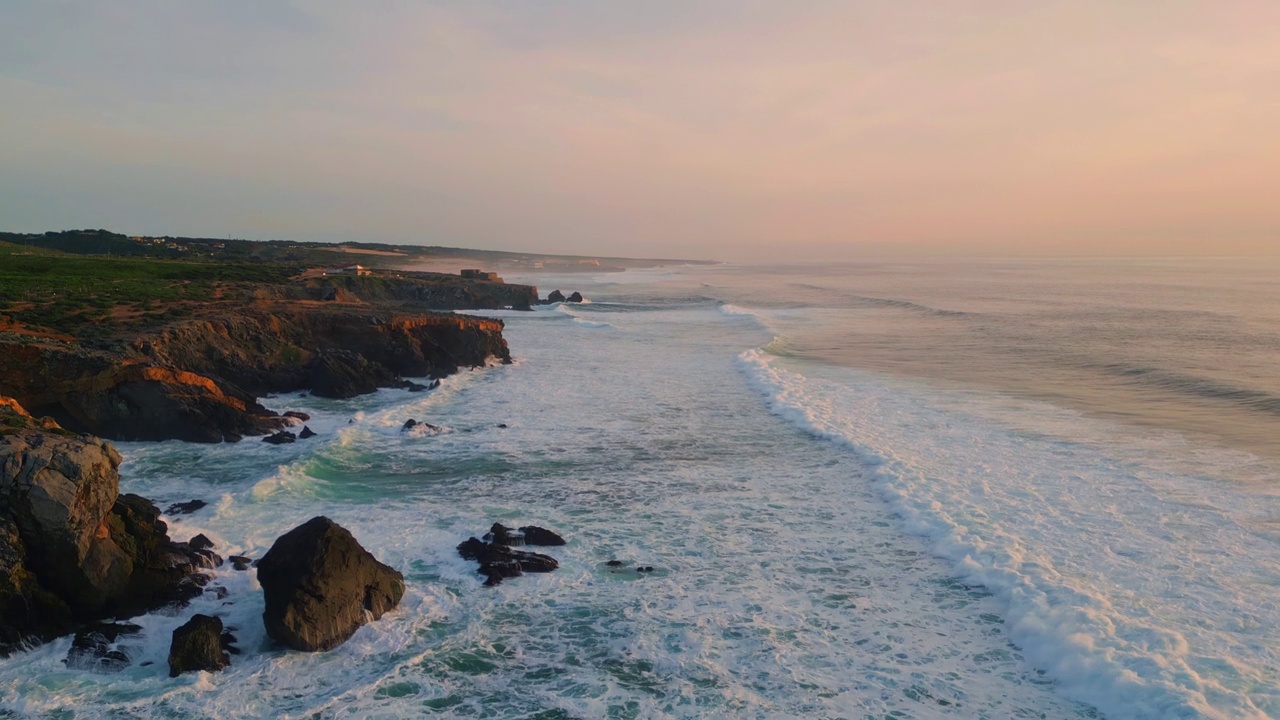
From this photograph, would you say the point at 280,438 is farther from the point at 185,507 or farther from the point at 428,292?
the point at 428,292

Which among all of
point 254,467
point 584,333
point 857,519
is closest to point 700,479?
point 857,519

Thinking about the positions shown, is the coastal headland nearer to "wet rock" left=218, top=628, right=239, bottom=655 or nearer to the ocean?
"wet rock" left=218, top=628, right=239, bottom=655

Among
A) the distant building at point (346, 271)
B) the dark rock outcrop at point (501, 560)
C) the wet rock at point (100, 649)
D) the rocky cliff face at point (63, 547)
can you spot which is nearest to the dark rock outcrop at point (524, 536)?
the dark rock outcrop at point (501, 560)

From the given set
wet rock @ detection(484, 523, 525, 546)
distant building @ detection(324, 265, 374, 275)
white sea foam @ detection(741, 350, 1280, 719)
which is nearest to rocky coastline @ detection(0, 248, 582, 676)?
wet rock @ detection(484, 523, 525, 546)

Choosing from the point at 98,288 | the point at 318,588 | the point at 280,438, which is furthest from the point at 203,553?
the point at 98,288

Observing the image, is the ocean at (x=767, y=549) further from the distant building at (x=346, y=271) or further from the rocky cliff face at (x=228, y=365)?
the distant building at (x=346, y=271)

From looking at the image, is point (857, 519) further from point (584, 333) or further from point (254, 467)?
point (584, 333)
